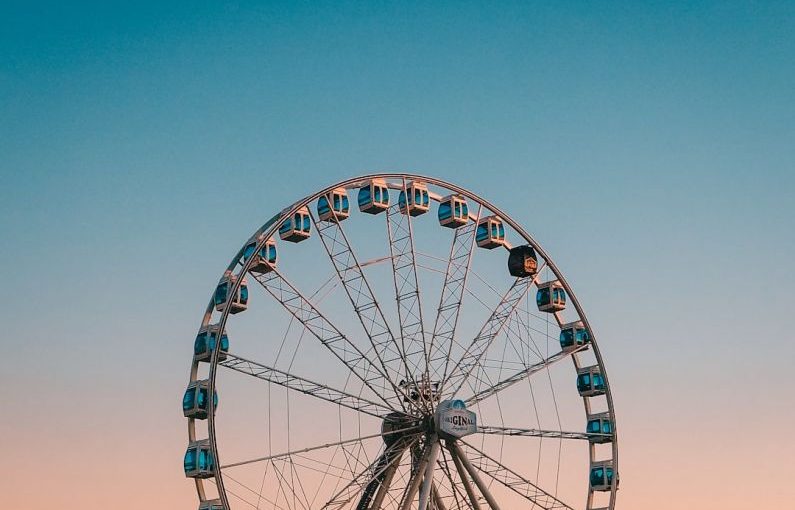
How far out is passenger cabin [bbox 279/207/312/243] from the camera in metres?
50.6

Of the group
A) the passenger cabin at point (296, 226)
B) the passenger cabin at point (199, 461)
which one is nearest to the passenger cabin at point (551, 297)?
the passenger cabin at point (296, 226)

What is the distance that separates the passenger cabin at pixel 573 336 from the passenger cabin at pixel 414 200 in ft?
27.4

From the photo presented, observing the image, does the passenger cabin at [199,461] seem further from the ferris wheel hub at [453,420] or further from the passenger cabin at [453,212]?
the passenger cabin at [453,212]

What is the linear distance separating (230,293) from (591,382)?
16.6m

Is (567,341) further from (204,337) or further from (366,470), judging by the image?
(204,337)

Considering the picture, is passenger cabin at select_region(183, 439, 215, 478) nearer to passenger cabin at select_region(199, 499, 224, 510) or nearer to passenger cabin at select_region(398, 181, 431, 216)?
passenger cabin at select_region(199, 499, 224, 510)

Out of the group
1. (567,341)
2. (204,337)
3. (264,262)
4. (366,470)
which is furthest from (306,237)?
(567,341)

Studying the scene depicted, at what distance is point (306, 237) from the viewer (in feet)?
167

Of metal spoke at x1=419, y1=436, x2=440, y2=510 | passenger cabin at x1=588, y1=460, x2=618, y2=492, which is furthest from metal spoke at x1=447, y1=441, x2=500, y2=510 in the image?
passenger cabin at x1=588, y1=460, x2=618, y2=492

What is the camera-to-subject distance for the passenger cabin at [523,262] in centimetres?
5644

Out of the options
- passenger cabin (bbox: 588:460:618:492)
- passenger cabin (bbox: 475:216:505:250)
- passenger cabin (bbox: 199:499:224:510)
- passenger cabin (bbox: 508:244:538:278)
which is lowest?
passenger cabin (bbox: 199:499:224:510)

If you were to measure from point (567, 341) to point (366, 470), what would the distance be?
11750mm

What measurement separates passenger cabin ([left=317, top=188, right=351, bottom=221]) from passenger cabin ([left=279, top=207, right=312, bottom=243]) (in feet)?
1.86

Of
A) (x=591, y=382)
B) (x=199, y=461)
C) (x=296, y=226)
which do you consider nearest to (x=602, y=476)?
(x=591, y=382)
